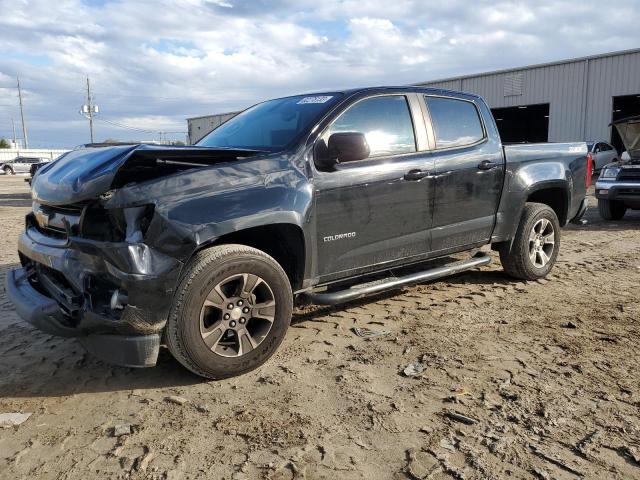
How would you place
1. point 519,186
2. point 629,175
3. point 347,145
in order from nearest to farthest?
point 347,145 → point 519,186 → point 629,175

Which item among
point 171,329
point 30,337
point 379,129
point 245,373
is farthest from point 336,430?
point 30,337

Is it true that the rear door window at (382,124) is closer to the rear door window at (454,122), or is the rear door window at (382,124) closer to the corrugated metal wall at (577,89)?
the rear door window at (454,122)

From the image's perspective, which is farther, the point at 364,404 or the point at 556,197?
the point at 556,197

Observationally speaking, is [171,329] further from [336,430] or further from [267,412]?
[336,430]

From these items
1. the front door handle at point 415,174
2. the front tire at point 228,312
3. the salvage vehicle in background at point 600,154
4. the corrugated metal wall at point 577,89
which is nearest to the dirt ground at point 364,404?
the front tire at point 228,312

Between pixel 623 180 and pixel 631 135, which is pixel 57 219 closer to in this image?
pixel 623 180

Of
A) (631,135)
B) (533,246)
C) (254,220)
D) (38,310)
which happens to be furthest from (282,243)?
(631,135)

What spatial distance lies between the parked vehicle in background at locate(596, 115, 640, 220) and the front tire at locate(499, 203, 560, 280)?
4889 mm

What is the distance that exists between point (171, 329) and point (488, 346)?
7.30 feet

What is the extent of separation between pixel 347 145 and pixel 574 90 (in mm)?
24960

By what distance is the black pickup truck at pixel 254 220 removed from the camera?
9.66ft

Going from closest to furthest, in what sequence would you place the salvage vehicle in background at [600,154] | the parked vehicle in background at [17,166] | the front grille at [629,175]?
the front grille at [629,175], the salvage vehicle in background at [600,154], the parked vehicle in background at [17,166]

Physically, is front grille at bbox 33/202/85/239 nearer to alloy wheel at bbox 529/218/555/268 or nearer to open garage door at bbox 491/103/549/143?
alloy wheel at bbox 529/218/555/268

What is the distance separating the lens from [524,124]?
122 feet
